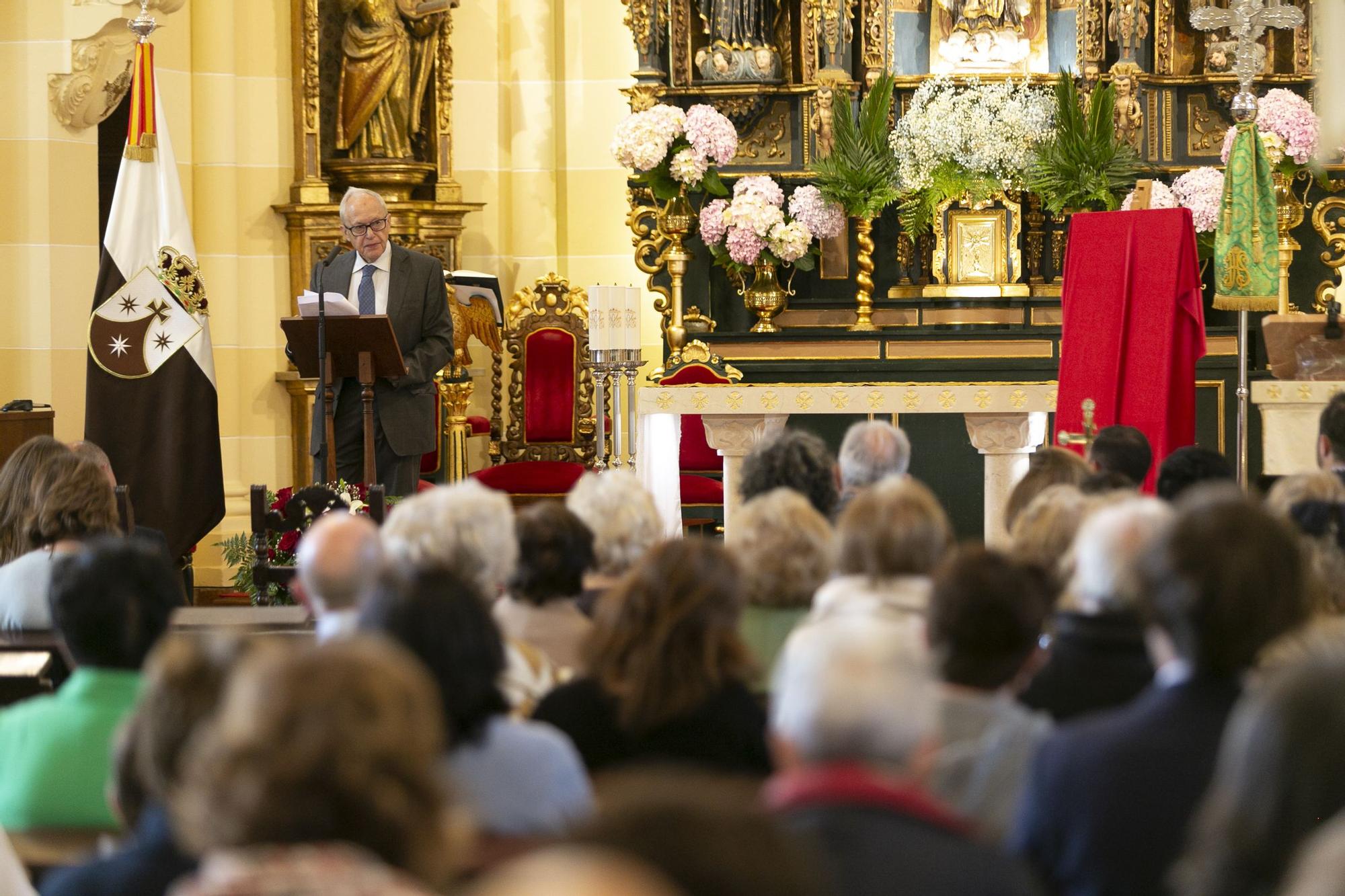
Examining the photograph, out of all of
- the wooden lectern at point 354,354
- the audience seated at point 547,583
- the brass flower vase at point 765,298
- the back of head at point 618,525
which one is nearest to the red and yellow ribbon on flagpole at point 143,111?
the wooden lectern at point 354,354

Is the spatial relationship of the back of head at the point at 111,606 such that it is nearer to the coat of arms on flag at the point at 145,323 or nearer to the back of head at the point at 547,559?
the back of head at the point at 547,559

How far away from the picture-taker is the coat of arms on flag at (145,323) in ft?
25.1

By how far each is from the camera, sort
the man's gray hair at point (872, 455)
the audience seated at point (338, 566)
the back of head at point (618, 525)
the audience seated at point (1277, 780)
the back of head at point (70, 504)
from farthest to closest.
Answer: the man's gray hair at point (872, 455), the back of head at point (70, 504), the back of head at point (618, 525), the audience seated at point (338, 566), the audience seated at point (1277, 780)

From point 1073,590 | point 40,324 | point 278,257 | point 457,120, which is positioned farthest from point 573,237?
point 1073,590

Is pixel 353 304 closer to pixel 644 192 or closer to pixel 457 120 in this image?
pixel 644 192

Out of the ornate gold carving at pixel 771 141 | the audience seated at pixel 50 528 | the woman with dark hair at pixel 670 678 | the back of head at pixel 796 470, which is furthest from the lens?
the ornate gold carving at pixel 771 141

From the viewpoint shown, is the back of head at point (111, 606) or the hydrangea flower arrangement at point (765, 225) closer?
the back of head at point (111, 606)

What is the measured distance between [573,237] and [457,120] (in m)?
0.99

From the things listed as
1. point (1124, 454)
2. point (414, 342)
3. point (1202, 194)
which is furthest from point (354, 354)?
point (1202, 194)

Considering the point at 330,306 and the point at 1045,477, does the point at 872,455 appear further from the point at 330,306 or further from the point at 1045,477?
the point at 330,306

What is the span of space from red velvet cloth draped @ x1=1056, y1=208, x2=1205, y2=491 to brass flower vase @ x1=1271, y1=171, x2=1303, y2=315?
227cm

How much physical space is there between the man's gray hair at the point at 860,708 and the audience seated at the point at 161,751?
757 millimetres

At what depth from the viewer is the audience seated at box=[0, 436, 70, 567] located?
15.2 feet

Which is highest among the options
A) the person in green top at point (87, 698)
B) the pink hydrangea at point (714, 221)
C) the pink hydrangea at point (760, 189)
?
the pink hydrangea at point (760, 189)
